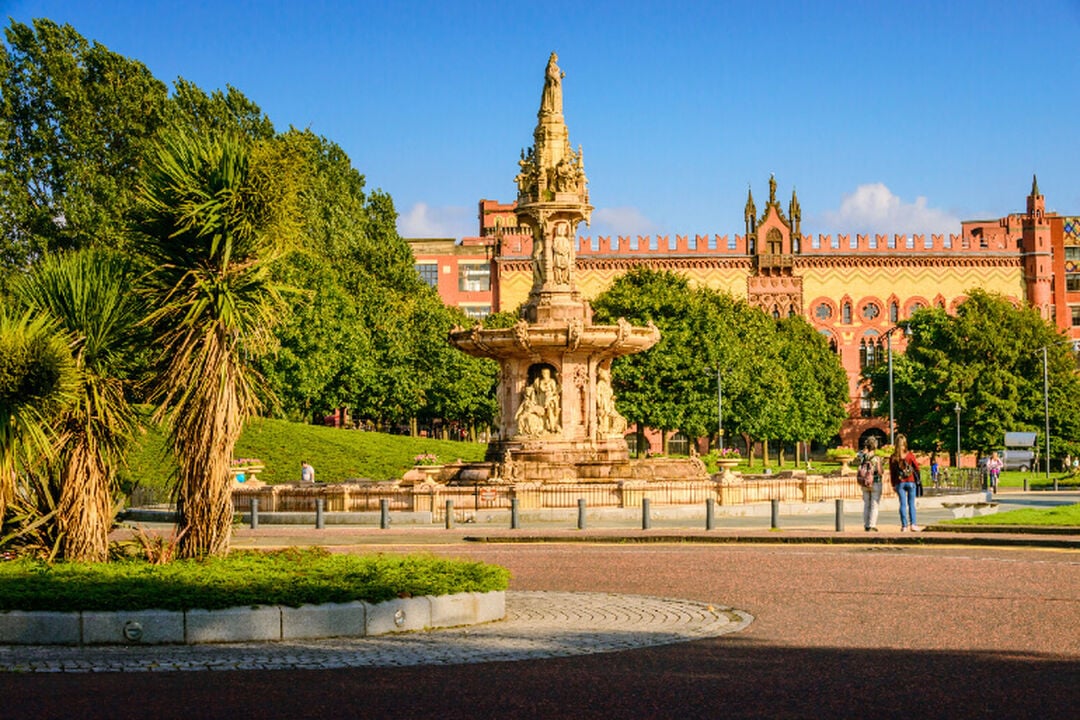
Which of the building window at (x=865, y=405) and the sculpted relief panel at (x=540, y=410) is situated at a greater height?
the building window at (x=865, y=405)

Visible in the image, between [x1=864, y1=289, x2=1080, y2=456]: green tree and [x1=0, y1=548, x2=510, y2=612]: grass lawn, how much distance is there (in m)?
67.4

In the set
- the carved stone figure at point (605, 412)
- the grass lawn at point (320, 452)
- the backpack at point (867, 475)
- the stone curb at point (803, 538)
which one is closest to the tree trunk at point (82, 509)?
the stone curb at point (803, 538)

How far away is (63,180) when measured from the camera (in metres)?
54.9

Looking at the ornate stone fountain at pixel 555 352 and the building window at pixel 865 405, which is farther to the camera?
the building window at pixel 865 405

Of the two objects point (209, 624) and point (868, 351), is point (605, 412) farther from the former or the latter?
point (868, 351)

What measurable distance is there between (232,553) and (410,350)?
185 ft

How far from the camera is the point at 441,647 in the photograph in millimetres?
12438

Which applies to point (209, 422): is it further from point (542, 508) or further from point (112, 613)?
point (542, 508)

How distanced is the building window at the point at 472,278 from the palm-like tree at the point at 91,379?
308 ft

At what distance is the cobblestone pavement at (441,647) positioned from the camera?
11539 mm

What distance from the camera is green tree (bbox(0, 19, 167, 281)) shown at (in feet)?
175

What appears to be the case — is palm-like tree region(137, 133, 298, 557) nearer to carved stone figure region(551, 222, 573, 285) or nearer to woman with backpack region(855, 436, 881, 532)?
woman with backpack region(855, 436, 881, 532)

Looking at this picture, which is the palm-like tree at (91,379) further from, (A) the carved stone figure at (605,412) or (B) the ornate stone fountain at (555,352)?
(A) the carved stone figure at (605,412)

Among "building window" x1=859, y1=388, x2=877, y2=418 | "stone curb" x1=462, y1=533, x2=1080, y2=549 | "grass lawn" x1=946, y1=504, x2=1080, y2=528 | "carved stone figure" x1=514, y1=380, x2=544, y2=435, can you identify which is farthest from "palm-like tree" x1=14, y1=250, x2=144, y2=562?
"building window" x1=859, y1=388, x2=877, y2=418
